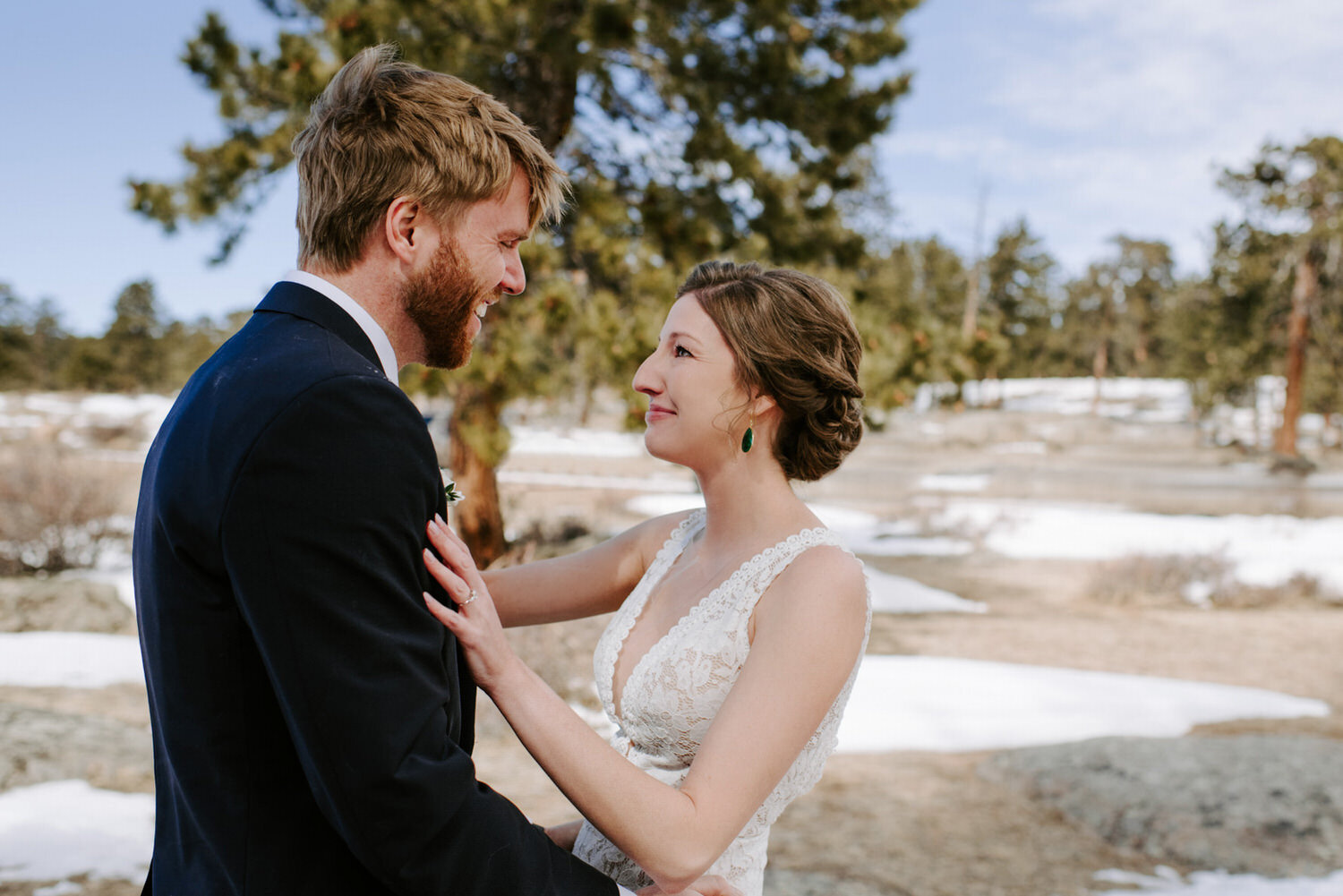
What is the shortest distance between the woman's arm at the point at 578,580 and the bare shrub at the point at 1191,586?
10380 millimetres

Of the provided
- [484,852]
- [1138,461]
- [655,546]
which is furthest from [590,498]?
[1138,461]

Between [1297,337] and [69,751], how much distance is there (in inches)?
1247

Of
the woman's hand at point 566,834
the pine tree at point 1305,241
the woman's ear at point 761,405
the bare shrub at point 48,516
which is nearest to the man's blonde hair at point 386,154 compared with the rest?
the woman's ear at point 761,405

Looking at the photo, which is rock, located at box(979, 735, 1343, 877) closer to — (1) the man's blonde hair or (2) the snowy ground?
(2) the snowy ground

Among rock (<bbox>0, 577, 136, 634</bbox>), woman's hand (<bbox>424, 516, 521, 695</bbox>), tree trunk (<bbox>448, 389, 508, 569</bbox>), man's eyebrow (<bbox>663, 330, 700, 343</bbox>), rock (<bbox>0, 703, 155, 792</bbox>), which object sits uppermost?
man's eyebrow (<bbox>663, 330, 700, 343</bbox>)

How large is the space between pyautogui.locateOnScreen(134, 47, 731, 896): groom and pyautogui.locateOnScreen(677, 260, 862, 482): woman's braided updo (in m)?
0.75

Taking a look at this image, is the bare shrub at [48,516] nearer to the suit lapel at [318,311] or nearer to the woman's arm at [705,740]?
the suit lapel at [318,311]

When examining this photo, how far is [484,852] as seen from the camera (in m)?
1.28

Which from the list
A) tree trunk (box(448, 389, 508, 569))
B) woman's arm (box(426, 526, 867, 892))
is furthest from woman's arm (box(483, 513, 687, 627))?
tree trunk (box(448, 389, 508, 569))

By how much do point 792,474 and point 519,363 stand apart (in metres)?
5.37

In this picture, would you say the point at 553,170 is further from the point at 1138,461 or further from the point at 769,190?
the point at 1138,461

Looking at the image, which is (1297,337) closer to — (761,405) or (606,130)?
(606,130)

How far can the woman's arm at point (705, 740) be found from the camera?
154 cm

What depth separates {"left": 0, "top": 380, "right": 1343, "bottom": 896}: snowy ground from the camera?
434 centimetres
